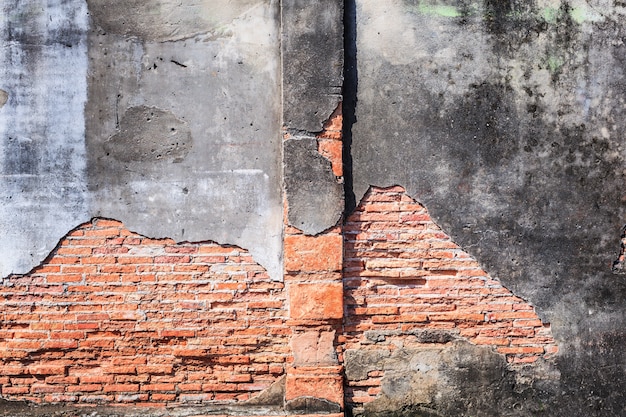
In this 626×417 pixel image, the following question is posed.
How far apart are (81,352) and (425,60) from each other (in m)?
2.98

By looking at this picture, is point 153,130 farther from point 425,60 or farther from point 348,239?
point 425,60

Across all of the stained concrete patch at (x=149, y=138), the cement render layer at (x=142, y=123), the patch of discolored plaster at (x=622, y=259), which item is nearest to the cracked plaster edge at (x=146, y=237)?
the cement render layer at (x=142, y=123)

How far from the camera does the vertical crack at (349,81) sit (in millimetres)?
3742

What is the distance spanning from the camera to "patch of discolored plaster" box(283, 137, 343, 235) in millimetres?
3633

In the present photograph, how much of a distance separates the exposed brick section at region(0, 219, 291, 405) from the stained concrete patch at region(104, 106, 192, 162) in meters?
0.48

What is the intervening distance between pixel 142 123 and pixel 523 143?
2.54 meters

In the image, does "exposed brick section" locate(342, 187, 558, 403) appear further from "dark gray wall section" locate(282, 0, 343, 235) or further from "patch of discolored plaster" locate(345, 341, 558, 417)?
"dark gray wall section" locate(282, 0, 343, 235)

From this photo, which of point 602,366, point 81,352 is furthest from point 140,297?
point 602,366

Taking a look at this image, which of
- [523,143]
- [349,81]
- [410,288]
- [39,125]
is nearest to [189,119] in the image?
[39,125]

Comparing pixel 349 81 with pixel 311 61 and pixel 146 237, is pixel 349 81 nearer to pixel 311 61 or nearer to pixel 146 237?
pixel 311 61

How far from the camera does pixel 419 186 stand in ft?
12.4

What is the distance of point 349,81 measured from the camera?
3750 millimetres

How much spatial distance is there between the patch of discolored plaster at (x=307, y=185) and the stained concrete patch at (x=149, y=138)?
688mm

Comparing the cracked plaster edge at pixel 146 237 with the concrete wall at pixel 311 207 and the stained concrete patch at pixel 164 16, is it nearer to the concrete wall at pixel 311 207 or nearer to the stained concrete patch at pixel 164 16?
the concrete wall at pixel 311 207
